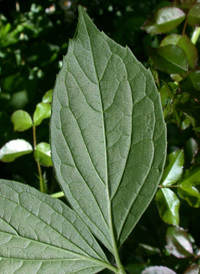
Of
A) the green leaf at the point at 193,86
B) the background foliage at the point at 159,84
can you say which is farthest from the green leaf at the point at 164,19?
the green leaf at the point at 193,86

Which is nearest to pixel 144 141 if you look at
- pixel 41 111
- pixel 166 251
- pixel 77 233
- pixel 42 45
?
pixel 77 233

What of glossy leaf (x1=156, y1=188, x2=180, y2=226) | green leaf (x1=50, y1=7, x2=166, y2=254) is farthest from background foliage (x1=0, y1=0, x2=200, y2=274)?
green leaf (x1=50, y1=7, x2=166, y2=254)

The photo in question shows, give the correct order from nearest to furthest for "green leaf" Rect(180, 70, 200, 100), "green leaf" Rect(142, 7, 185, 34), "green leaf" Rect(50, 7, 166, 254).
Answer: "green leaf" Rect(50, 7, 166, 254)
"green leaf" Rect(180, 70, 200, 100)
"green leaf" Rect(142, 7, 185, 34)

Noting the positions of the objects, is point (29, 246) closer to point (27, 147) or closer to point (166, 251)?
point (27, 147)

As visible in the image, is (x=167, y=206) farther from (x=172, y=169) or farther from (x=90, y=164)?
(x=90, y=164)

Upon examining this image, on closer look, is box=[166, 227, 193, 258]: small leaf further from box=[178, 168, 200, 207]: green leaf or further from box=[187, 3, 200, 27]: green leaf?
box=[187, 3, 200, 27]: green leaf

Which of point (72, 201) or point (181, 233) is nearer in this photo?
point (72, 201)
